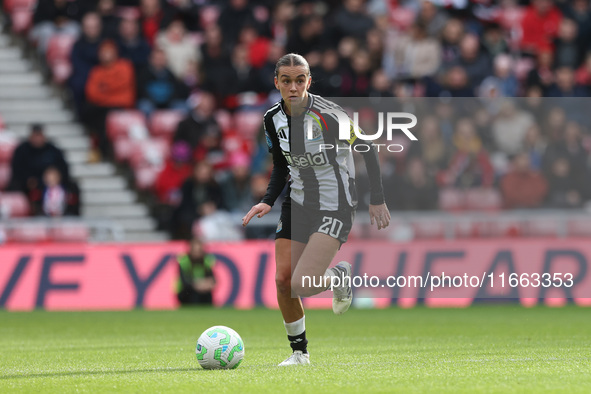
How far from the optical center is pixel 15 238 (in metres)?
16.2

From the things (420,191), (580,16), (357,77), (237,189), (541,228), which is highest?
(580,16)

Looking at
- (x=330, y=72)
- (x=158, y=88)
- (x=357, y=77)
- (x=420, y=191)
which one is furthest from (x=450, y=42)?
(x=158, y=88)

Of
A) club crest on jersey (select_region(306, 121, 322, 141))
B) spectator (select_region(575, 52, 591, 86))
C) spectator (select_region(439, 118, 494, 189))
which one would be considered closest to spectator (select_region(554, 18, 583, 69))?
spectator (select_region(575, 52, 591, 86))

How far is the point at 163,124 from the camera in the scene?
62.0 feet

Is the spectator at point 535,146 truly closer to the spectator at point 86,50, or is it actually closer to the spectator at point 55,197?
the spectator at point 55,197

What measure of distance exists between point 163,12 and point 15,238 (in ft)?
19.5

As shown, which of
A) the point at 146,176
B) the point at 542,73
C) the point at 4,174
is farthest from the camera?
the point at 542,73

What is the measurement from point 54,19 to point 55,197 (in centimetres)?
446

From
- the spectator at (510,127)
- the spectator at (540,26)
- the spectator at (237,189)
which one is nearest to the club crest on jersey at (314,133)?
the spectator at (510,127)

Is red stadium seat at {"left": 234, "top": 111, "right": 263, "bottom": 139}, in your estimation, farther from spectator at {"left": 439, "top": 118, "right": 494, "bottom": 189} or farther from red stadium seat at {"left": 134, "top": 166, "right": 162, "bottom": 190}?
spectator at {"left": 439, "top": 118, "right": 494, "bottom": 189}

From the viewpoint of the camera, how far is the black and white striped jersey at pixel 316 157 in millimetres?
8078

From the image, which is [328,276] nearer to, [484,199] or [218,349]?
[218,349]

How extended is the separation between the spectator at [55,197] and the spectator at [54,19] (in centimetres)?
387

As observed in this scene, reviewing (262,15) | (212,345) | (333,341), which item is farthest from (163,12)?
(212,345)
